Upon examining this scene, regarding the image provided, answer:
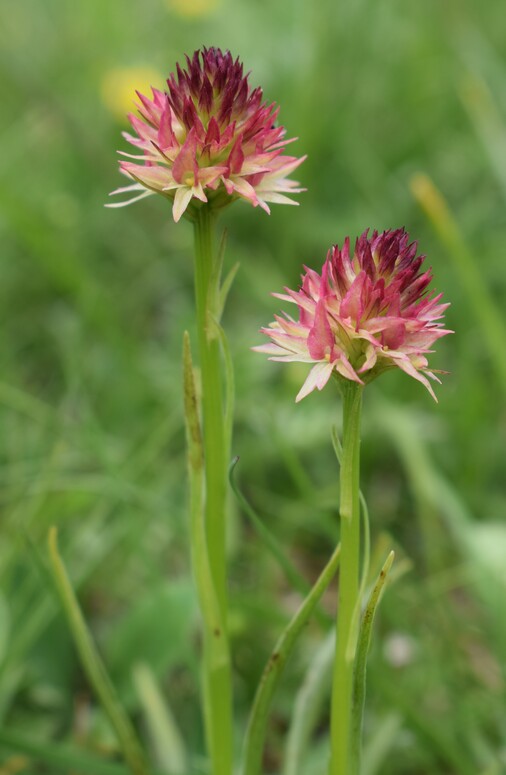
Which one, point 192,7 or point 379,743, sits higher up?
point 192,7

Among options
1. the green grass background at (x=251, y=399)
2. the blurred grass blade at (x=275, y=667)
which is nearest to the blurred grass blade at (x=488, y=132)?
the green grass background at (x=251, y=399)

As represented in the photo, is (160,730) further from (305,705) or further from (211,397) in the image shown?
(211,397)

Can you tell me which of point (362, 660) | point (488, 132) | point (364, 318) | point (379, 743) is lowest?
point (379, 743)

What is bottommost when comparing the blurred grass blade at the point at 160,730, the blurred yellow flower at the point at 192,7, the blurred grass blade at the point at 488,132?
the blurred grass blade at the point at 160,730

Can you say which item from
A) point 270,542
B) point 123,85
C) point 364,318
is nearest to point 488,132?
point 123,85

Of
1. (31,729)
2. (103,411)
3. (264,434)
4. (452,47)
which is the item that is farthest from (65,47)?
(31,729)

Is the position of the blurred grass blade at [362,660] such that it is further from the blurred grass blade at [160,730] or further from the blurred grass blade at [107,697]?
the blurred grass blade at [160,730]

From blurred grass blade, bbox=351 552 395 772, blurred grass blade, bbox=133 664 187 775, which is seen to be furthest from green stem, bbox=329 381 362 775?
blurred grass blade, bbox=133 664 187 775

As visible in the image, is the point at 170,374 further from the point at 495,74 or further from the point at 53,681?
the point at 495,74
